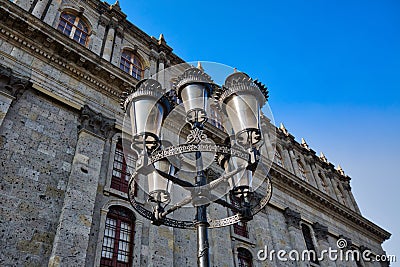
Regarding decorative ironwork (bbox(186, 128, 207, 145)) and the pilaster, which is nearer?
decorative ironwork (bbox(186, 128, 207, 145))

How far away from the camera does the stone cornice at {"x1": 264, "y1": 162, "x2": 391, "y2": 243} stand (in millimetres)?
17031

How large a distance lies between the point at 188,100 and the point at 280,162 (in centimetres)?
1637

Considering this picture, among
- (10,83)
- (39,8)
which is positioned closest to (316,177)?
(39,8)

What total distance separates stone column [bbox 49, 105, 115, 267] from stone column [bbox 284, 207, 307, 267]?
33.0ft

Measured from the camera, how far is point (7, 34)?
384 inches

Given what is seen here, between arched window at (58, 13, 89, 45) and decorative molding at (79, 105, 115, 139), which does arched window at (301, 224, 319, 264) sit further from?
arched window at (58, 13, 89, 45)

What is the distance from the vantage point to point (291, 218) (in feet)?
52.5

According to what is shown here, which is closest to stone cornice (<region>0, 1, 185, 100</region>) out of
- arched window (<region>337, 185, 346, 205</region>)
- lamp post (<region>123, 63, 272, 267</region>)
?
lamp post (<region>123, 63, 272, 267</region>)

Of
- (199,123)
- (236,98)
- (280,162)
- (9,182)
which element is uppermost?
(280,162)

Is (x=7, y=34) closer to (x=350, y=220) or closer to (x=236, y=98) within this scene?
(x=236, y=98)

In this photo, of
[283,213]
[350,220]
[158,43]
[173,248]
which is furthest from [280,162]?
[173,248]

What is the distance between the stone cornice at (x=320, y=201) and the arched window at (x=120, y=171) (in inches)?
338

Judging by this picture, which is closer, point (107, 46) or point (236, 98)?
point (236, 98)

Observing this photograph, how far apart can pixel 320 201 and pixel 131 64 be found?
13.5 metres
